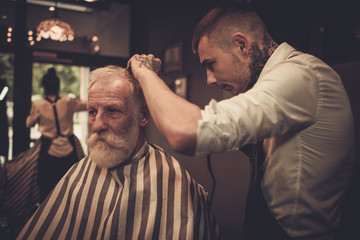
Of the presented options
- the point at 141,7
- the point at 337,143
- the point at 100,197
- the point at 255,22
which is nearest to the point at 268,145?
the point at 337,143

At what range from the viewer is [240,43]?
109cm

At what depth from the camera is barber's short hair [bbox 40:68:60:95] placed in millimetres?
3477

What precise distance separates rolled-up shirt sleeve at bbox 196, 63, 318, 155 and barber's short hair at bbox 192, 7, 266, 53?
13.7 inches

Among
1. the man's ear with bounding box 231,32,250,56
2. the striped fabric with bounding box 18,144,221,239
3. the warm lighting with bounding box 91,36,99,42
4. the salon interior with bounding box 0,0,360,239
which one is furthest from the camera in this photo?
the warm lighting with bounding box 91,36,99,42

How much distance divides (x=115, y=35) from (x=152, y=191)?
14.2 feet

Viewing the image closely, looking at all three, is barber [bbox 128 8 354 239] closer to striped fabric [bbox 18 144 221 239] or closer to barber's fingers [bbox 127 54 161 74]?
barber's fingers [bbox 127 54 161 74]

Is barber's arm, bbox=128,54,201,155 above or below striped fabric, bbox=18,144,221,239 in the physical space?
above

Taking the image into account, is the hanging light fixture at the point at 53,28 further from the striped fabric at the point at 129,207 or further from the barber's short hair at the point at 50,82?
the striped fabric at the point at 129,207

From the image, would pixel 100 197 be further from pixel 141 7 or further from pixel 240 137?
pixel 141 7

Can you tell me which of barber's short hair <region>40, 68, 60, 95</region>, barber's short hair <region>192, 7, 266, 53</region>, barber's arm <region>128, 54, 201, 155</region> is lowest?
barber's arm <region>128, 54, 201, 155</region>

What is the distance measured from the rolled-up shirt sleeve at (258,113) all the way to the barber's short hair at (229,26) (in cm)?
35

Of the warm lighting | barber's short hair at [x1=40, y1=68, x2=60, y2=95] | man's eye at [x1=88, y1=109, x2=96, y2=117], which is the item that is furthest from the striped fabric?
the warm lighting

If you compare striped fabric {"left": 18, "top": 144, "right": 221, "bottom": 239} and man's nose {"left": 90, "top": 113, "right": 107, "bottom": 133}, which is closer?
striped fabric {"left": 18, "top": 144, "right": 221, "bottom": 239}

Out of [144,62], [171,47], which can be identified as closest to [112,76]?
[144,62]
